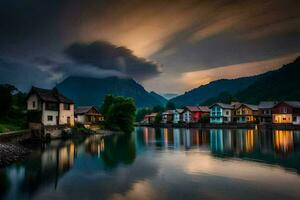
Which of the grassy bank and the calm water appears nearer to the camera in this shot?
the calm water

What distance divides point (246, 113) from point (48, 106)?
88.0 meters

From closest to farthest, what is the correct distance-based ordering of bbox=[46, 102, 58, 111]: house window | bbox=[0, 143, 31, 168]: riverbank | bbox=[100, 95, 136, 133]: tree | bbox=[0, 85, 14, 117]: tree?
bbox=[0, 143, 31, 168]: riverbank
bbox=[0, 85, 14, 117]: tree
bbox=[46, 102, 58, 111]: house window
bbox=[100, 95, 136, 133]: tree

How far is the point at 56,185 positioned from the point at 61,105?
51.9 m

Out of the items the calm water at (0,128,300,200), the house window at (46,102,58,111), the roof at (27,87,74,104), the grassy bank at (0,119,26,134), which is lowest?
the calm water at (0,128,300,200)

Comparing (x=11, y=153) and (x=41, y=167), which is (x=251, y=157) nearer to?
(x=41, y=167)

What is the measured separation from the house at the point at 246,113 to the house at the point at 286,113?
1179 centimetres

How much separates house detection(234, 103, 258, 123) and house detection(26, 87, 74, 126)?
264 ft

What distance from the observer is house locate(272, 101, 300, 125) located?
104 meters

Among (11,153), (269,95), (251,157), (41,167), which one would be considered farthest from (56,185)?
(269,95)

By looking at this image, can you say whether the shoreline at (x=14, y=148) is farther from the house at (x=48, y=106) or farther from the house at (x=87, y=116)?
the house at (x=87, y=116)

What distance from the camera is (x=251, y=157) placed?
114 ft

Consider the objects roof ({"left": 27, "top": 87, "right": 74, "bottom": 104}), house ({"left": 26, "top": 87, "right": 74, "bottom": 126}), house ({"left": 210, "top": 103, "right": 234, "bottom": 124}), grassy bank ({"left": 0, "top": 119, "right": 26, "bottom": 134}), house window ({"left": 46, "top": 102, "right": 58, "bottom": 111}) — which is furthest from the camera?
house ({"left": 210, "top": 103, "right": 234, "bottom": 124})

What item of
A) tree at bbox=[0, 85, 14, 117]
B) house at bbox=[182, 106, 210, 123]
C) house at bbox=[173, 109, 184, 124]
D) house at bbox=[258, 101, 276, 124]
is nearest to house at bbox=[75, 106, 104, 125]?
tree at bbox=[0, 85, 14, 117]

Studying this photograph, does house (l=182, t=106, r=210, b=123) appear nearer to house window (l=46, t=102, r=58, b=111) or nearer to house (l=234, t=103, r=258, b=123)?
house (l=234, t=103, r=258, b=123)
